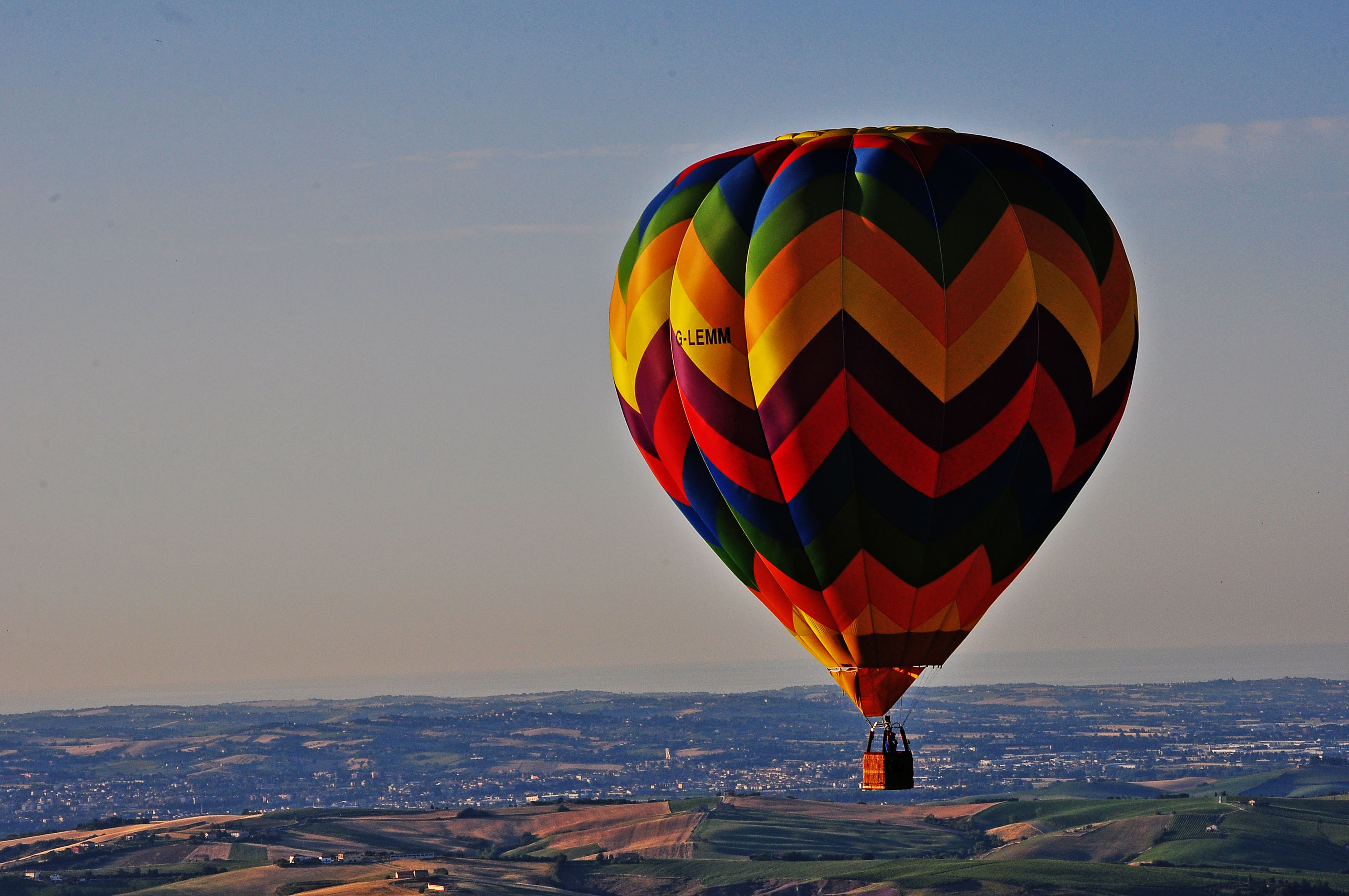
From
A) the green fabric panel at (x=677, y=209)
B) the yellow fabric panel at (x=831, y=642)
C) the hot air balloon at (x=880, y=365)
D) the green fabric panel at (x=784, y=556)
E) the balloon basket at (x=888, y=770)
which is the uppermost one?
the green fabric panel at (x=677, y=209)

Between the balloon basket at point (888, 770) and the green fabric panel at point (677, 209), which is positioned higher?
the green fabric panel at point (677, 209)

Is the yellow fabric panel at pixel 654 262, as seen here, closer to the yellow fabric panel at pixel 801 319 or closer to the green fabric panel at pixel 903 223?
the yellow fabric panel at pixel 801 319

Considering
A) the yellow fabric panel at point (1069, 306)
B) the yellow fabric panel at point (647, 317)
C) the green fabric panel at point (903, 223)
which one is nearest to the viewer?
the green fabric panel at point (903, 223)

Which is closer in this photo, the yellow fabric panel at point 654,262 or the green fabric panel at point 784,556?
the green fabric panel at point 784,556

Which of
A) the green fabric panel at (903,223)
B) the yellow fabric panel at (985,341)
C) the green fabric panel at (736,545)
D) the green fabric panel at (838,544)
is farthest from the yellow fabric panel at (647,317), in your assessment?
the yellow fabric panel at (985,341)

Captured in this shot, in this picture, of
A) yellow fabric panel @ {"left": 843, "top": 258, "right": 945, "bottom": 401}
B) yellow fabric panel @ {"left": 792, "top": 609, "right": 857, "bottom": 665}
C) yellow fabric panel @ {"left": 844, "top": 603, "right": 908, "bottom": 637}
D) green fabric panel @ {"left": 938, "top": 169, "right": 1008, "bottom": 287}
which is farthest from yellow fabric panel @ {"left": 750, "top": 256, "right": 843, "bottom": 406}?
yellow fabric panel @ {"left": 792, "top": 609, "right": 857, "bottom": 665}

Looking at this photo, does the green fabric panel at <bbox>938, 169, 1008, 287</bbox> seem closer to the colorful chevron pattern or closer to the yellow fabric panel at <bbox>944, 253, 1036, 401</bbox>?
the colorful chevron pattern
